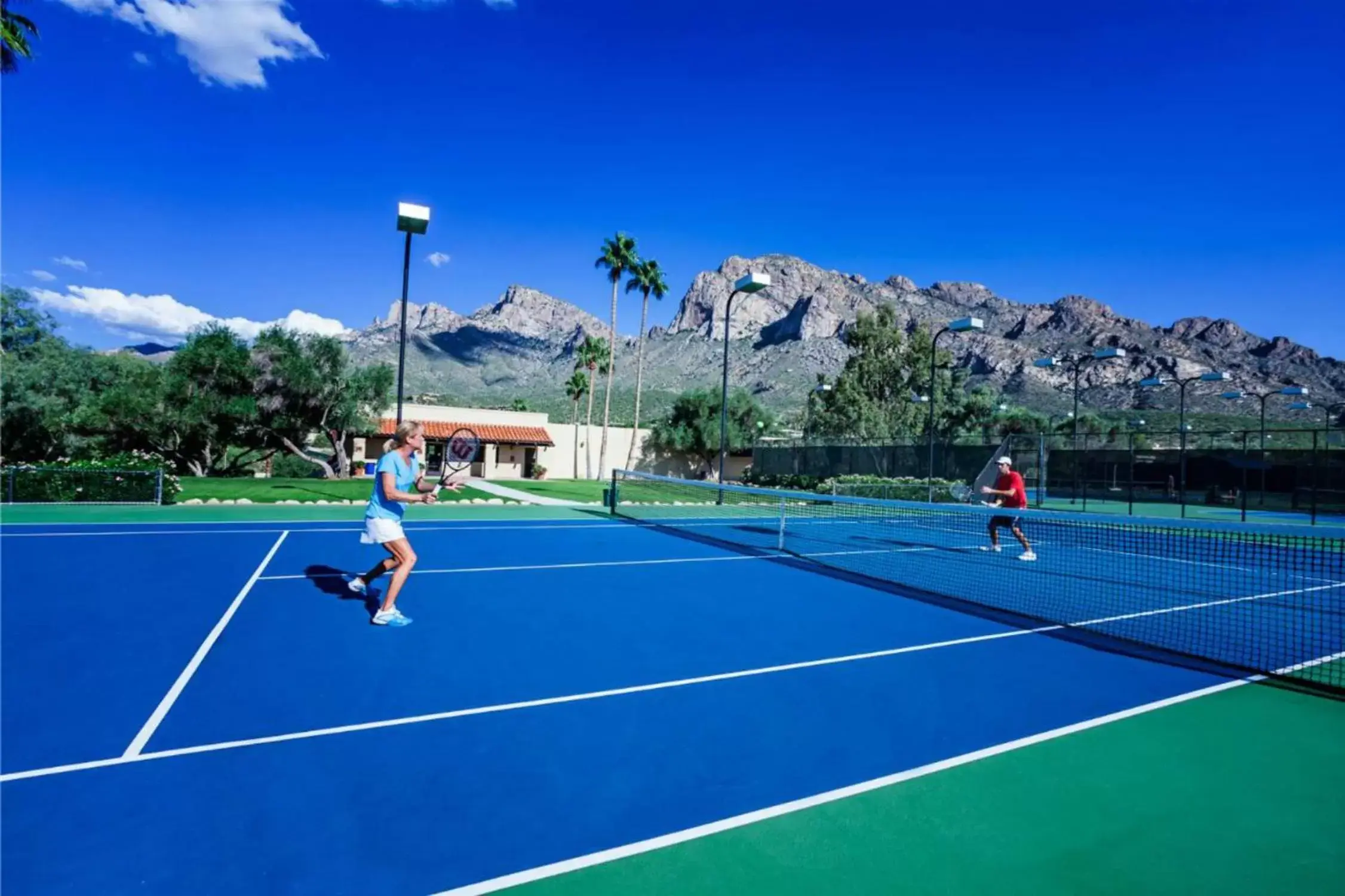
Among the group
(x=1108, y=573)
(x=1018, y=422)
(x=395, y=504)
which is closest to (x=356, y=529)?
(x=395, y=504)

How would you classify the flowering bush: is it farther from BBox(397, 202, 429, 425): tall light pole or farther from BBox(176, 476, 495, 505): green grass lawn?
BBox(397, 202, 429, 425): tall light pole

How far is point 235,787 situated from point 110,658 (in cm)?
311

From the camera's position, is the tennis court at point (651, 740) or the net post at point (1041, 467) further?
the net post at point (1041, 467)

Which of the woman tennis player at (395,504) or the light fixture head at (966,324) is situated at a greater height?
the light fixture head at (966,324)

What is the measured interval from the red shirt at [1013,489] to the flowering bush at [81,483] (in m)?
20.3

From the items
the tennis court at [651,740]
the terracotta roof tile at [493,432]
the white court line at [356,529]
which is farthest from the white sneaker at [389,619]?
the terracotta roof tile at [493,432]

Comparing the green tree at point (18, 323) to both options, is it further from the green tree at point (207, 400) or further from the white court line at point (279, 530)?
the white court line at point (279, 530)

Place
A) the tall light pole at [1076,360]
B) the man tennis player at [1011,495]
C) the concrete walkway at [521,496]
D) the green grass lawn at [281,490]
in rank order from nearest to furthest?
the man tennis player at [1011,495] < the tall light pole at [1076,360] < the green grass lawn at [281,490] < the concrete walkway at [521,496]

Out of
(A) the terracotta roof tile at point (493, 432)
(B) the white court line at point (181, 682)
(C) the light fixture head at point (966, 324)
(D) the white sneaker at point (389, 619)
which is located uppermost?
(C) the light fixture head at point (966, 324)

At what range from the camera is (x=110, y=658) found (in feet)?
19.1

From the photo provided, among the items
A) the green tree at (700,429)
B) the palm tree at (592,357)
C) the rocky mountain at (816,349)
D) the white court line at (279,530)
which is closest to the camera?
the white court line at (279,530)

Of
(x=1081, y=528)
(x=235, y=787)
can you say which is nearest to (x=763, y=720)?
(x=235, y=787)

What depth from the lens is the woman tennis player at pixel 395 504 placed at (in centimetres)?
691

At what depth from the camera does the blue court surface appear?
10.8 feet
